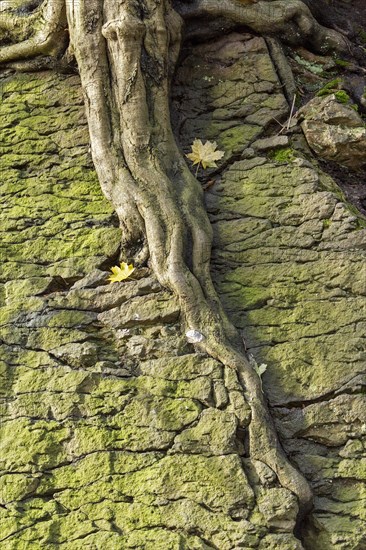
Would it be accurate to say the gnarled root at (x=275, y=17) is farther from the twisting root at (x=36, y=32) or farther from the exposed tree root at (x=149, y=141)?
the twisting root at (x=36, y=32)


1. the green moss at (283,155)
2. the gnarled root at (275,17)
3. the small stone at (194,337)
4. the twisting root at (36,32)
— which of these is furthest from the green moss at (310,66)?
the small stone at (194,337)

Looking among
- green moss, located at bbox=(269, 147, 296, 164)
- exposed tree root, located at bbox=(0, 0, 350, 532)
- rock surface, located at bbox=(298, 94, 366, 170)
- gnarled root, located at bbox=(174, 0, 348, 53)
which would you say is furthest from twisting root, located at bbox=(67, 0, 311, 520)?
rock surface, located at bbox=(298, 94, 366, 170)

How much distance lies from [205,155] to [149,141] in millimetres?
376

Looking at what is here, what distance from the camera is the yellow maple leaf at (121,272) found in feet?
12.5

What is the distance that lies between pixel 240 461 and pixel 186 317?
71 centimetres

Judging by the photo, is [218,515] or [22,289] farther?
[22,289]

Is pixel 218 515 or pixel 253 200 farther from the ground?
pixel 253 200

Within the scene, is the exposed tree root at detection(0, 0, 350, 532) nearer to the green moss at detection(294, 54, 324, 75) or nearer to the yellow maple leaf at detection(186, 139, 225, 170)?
the yellow maple leaf at detection(186, 139, 225, 170)

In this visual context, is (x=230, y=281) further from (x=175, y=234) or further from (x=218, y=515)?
(x=218, y=515)

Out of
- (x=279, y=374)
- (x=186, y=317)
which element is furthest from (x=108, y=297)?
(x=279, y=374)

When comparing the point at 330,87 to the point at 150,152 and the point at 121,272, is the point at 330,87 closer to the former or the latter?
the point at 150,152

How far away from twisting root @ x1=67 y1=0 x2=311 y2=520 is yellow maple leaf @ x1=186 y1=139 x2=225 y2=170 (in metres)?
0.17

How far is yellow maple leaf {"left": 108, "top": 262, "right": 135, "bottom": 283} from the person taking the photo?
3797 mm

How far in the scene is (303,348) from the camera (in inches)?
142
